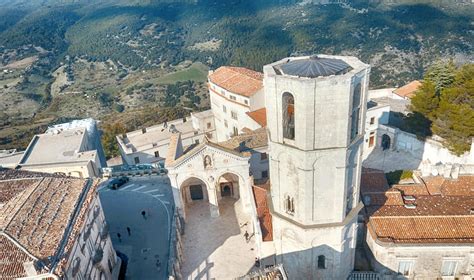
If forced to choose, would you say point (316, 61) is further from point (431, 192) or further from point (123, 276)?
point (123, 276)

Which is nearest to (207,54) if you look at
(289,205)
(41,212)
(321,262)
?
(41,212)

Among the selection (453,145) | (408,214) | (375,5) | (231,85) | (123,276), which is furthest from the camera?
(375,5)

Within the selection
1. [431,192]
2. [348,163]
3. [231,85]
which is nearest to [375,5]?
[231,85]

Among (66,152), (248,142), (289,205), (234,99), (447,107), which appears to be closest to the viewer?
(289,205)

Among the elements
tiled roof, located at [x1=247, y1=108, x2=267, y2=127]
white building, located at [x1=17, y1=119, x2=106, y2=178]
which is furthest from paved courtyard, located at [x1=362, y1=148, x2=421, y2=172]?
white building, located at [x1=17, y1=119, x2=106, y2=178]

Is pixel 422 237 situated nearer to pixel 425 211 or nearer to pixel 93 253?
pixel 425 211

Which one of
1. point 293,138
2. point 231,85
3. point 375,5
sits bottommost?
point 375,5

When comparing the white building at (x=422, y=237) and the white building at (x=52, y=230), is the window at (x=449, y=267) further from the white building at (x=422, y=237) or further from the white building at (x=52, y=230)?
the white building at (x=52, y=230)
